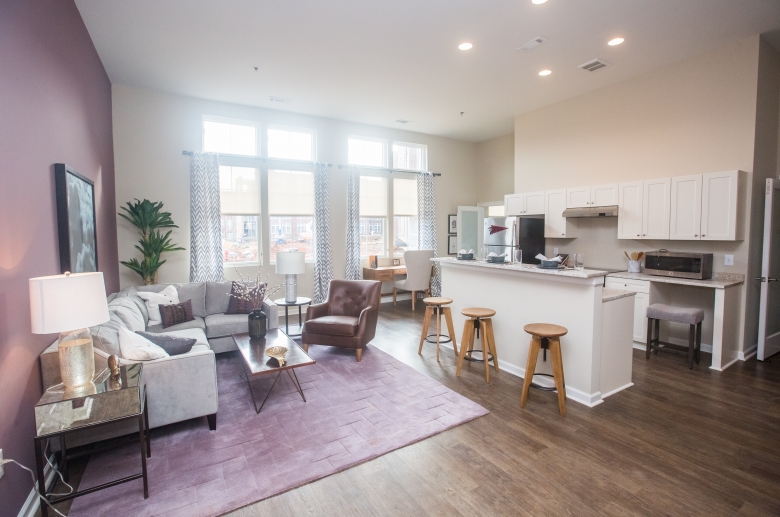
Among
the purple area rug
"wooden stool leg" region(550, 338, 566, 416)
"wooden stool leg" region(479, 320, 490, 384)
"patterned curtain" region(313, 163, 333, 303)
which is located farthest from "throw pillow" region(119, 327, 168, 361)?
"patterned curtain" region(313, 163, 333, 303)

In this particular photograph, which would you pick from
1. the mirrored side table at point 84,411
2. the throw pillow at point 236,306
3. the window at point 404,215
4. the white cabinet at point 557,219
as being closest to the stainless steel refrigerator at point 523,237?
the white cabinet at point 557,219

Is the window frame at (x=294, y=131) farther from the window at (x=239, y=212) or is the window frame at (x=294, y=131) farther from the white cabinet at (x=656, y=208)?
the white cabinet at (x=656, y=208)

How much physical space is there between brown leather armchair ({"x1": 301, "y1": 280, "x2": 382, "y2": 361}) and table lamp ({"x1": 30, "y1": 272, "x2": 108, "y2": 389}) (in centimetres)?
245

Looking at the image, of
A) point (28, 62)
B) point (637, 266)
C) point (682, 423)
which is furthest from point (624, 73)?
point (28, 62)

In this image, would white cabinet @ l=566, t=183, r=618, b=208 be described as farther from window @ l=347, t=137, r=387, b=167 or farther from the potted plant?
the potted plant

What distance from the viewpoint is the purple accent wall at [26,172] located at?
1894 millimetres

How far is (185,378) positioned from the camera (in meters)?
2.67

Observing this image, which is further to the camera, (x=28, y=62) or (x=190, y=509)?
(x=28, y=62)

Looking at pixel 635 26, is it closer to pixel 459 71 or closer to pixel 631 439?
pixel 459 71

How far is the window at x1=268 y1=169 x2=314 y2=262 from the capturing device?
639 centimetres

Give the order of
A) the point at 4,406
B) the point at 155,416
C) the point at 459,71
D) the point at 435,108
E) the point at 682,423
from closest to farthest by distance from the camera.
Result: the point at 4,406
the point at 155,416
the point at 682,423
the point at 459,71
the point at 435,108

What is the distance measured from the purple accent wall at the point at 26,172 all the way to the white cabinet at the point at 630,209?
5790mm

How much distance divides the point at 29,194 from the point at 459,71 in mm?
4362

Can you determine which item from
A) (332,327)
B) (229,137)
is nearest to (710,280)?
(332,327)
